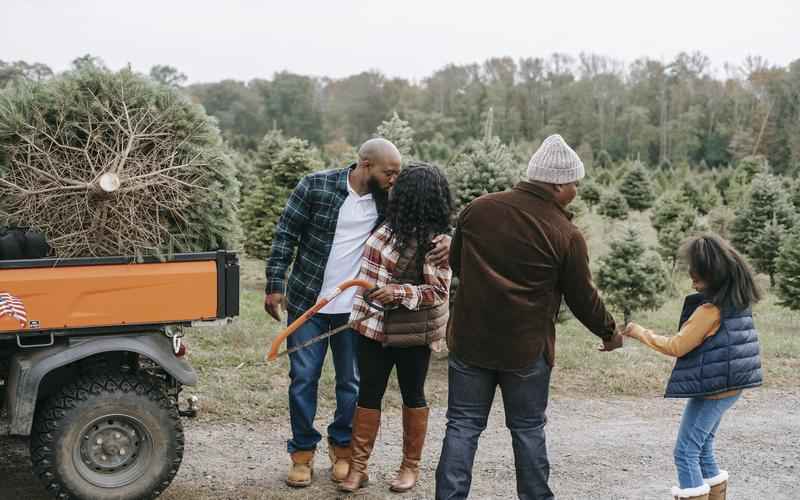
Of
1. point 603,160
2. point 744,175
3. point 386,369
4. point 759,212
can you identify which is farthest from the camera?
point 603,160

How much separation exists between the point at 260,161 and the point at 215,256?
13.6 meters

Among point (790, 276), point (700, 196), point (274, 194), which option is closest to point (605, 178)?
point (700, 196)

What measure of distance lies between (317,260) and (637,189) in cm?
2591

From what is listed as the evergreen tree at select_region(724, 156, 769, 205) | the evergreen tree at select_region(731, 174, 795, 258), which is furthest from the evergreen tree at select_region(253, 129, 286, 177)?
the evergreen tree at select_region(724, 156, 769, 205)

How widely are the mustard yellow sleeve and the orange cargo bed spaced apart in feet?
6.98

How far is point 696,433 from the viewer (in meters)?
3.99

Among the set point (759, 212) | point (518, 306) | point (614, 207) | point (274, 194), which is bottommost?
point (614, 207)

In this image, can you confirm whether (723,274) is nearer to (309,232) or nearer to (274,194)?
(309,232)

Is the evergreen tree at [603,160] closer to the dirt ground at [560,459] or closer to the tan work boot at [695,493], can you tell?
the dirt ground at [560,459]

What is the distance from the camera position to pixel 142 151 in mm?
4258

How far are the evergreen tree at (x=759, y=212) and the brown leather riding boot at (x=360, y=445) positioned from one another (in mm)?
14740

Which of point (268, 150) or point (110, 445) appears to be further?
point (268, 150)

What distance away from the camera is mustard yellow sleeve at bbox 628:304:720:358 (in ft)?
12.7

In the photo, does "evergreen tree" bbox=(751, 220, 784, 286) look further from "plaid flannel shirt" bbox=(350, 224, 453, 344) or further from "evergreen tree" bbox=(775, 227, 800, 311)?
"plaid flannel shirt" bbox=(350, 224, 453, 344)
